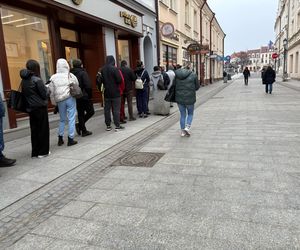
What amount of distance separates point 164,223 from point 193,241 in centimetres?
41

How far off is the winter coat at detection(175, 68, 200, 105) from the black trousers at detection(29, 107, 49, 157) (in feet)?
9.78

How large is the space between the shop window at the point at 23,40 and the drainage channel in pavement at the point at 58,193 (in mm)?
3997

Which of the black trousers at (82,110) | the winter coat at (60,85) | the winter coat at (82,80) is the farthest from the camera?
the black trousers at (82,110)

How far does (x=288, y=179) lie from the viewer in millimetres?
3938

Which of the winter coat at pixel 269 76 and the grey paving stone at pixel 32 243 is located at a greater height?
the winter coat at pixel 269 76

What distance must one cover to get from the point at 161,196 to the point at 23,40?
6873 mm

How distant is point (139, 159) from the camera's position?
17.1 feet

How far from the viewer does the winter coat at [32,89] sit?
514 cm

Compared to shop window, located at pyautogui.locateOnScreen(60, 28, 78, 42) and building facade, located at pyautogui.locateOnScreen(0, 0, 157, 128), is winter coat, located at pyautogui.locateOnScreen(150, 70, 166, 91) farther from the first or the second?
shop window, located at pyautogui.locateOnScreen(60, 28, 78, 42)

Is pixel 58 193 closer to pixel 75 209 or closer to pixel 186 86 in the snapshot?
pixel 75 209

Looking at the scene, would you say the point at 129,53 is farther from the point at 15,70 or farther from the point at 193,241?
the point at 193,241

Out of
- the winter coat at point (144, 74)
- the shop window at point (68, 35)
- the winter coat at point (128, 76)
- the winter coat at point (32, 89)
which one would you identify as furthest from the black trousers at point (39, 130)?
the shop window at point (68, 35)

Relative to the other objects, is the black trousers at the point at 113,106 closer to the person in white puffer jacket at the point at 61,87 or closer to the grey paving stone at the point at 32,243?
the person in white puffer jacket at the point at 61,87

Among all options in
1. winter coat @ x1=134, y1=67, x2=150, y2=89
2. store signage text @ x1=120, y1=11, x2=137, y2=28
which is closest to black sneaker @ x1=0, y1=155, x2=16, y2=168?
winter coat @ x1=134, y1=67, x2=150, y2=89
